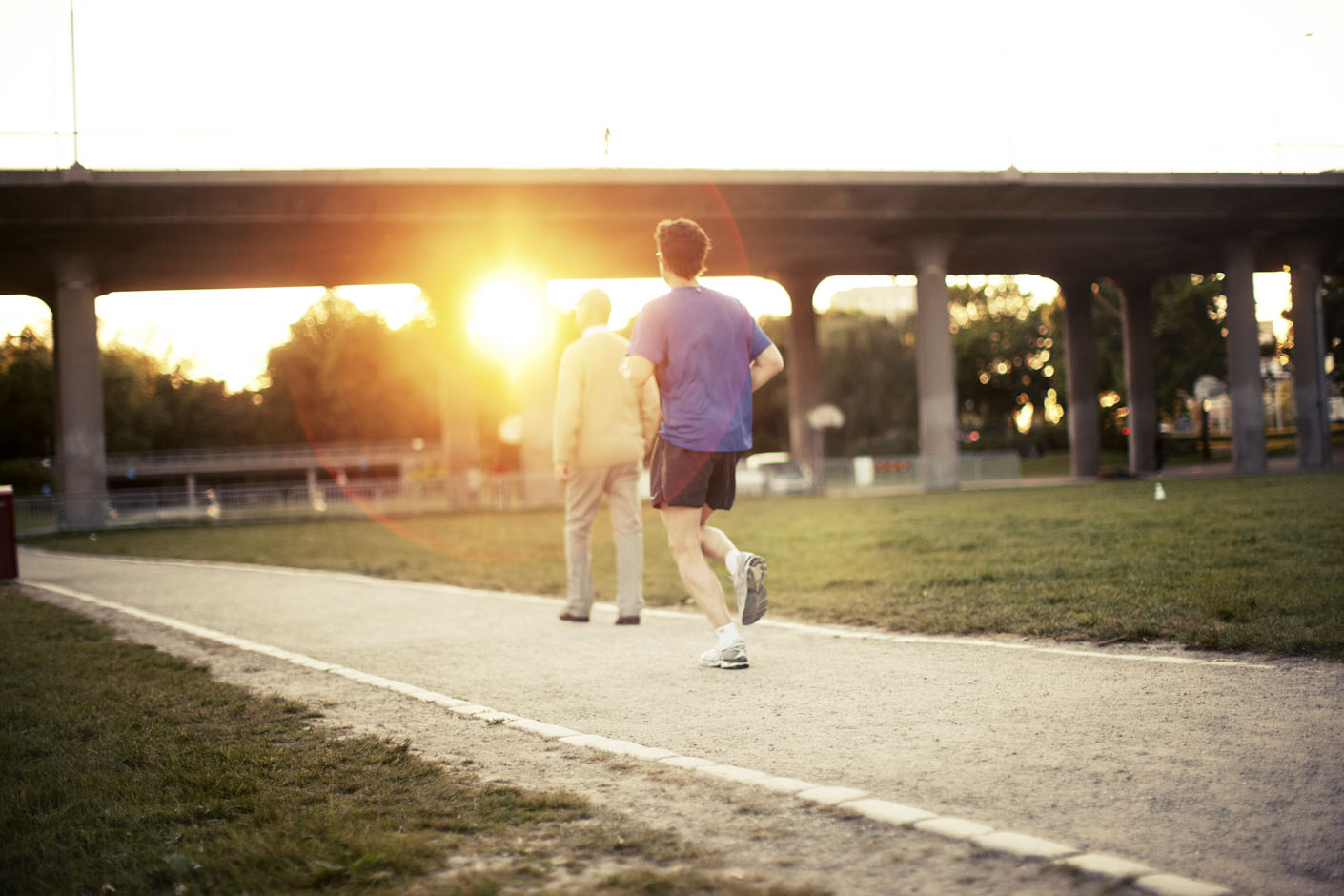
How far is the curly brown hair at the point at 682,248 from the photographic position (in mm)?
5980

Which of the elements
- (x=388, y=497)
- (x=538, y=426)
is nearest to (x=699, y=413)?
(x=538, y=426)

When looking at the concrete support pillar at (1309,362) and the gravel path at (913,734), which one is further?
the concrete support pillar at (1309,362)

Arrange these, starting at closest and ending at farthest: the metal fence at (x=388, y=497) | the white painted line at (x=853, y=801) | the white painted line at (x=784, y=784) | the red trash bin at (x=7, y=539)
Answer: the white painted line at (x=853, y=801), the white painted line at (x=784, y=784), the red trash bin at (x=7, y=539), the metal fence at (x=388, y=497)

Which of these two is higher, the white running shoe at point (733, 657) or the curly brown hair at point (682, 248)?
the curly brown hair at point (682, 248)

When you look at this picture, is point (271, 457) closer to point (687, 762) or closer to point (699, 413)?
point (699, 413)

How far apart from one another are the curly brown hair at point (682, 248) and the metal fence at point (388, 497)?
99.8 ft

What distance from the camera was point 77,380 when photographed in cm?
3456

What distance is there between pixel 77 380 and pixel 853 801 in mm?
36403

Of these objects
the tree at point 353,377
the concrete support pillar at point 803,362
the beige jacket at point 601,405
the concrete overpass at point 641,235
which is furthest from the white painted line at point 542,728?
the tree at point 353,377

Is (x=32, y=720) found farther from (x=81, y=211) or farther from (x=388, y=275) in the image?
(x=388, y=275)

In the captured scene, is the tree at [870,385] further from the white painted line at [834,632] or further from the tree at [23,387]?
the white painted line at [834,632]

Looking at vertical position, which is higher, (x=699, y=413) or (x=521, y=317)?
(x=521, y=317)

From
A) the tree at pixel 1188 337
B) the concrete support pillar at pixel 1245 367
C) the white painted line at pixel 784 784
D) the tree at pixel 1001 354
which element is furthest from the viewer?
the tree at pixel 1001 354

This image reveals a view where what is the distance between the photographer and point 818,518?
66.8 feet
